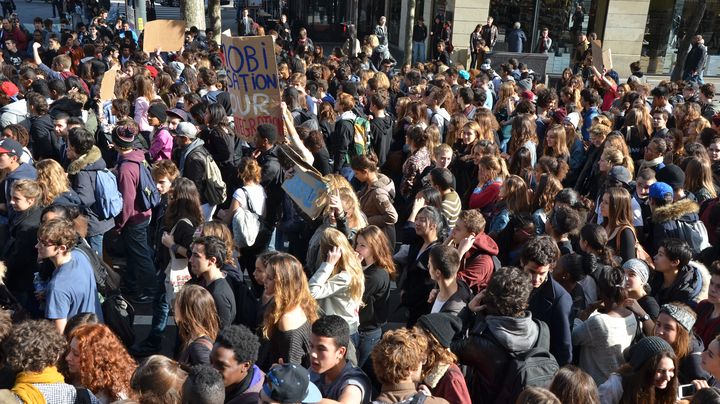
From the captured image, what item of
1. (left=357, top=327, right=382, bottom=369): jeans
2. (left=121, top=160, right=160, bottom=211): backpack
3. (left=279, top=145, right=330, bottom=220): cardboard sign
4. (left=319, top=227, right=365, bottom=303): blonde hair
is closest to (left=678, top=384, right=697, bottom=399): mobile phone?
(left=357, top=327, right=382, bottom=369): jeans

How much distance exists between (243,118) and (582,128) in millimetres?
5184

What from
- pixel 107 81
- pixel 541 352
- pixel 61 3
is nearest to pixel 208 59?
pixel 107 81

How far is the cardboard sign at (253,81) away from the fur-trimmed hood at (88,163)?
4.43 ft

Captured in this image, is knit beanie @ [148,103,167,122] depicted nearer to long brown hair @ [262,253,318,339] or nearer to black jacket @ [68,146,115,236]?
black jacket @ [68,146,115,236]

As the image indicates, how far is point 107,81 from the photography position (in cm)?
899

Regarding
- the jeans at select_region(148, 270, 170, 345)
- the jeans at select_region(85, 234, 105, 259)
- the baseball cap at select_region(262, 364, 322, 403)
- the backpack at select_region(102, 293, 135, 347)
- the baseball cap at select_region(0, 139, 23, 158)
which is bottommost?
the jeans at select_region(148, 270, 170, 345)

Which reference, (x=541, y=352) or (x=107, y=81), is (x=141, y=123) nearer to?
(x=107, y=81)

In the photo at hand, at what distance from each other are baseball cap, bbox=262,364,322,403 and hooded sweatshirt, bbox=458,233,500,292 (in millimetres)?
2064

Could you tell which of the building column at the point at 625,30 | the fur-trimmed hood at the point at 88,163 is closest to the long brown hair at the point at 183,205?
the fur-trimmed hood at the point at 88,163

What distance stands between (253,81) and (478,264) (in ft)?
9.46

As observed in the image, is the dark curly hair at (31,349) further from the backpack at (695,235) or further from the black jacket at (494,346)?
the backpack at (695,235)

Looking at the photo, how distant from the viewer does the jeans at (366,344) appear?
457 centimetres

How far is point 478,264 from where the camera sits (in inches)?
203

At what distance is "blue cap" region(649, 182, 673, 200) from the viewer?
6.02 metres
